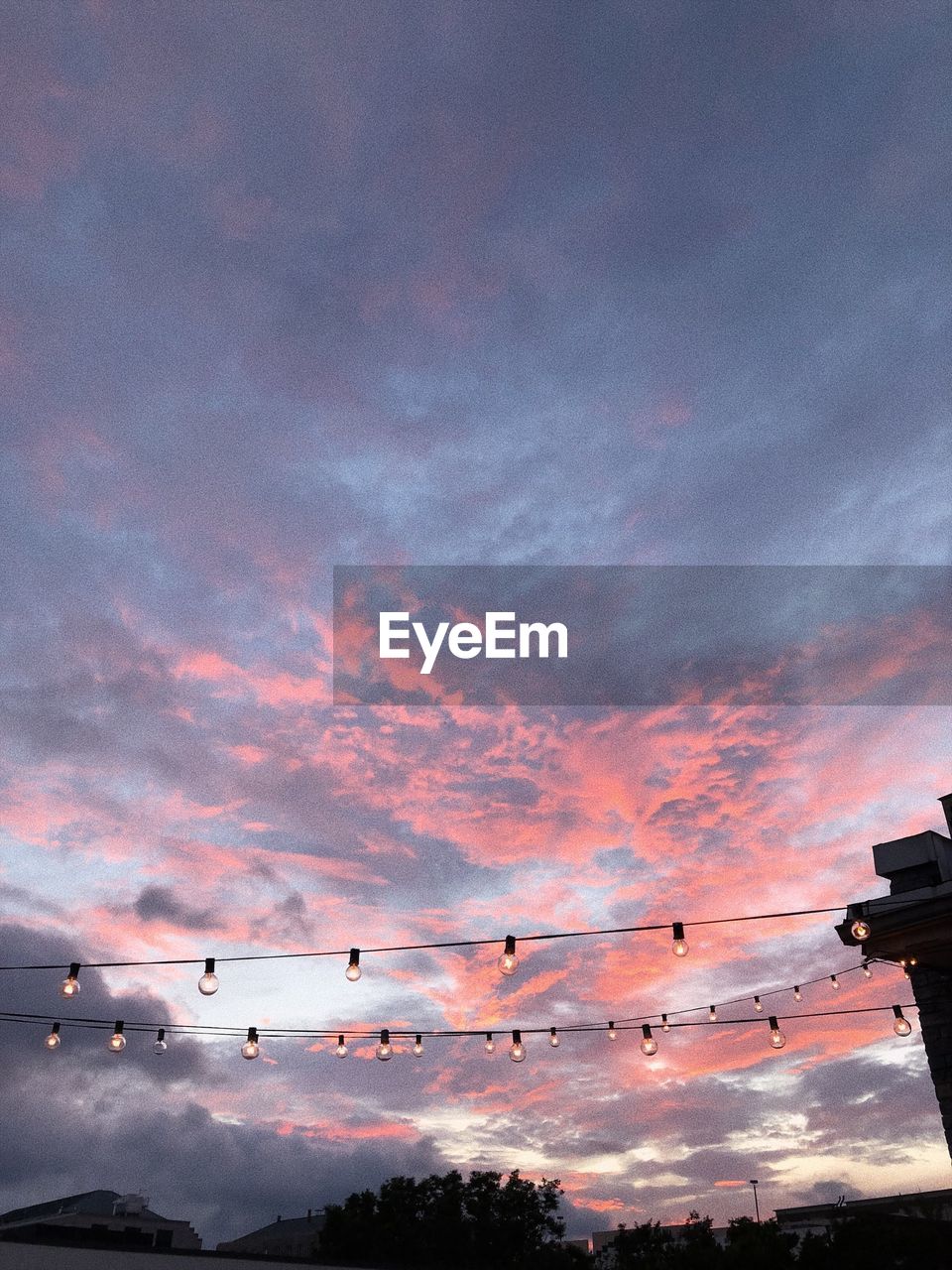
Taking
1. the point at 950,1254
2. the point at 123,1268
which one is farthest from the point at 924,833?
the point at 123,1268

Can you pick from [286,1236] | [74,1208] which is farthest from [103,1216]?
[286,1236]

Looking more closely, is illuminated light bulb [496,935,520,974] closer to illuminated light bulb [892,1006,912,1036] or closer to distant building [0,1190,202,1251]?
illuminated light bulb [892,1006,912,1036]

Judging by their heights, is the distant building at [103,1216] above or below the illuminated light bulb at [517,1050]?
below

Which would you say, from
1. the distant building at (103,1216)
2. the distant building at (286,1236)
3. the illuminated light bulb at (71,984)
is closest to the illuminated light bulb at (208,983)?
the illuminated light bulb at (71,984)

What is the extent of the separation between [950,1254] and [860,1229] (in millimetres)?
2157

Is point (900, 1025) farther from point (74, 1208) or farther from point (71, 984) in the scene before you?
point (74, 1208)

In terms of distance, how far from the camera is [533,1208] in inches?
1793

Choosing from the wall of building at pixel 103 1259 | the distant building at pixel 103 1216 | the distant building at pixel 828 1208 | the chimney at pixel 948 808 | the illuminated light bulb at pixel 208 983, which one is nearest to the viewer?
the illuminated light bulb at pixel 208 983

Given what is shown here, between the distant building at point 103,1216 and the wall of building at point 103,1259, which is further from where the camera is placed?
the distant building at point 103,1216

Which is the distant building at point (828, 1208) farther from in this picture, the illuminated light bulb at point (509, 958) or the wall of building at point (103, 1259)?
the illuminated light bulb at point (509, 958)

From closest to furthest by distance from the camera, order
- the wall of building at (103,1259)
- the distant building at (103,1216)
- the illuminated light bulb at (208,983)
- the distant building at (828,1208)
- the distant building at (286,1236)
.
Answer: the illuminated light bulb at (208,983) → the wall of building at (103,1259) → the distant building at (828,1208) → the distant building at (103,1216) → the distant building at (286,1236)

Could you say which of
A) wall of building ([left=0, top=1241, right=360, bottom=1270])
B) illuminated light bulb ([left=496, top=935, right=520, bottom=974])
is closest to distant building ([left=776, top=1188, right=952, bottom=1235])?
wall of building ([left=0, top=1241, right=360, bottom=1270])

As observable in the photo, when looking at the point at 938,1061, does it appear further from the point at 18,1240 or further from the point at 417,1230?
the point at 417,1230

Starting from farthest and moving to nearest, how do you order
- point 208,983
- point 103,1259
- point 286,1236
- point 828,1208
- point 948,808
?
point 286,1236, point 828,1208, point 103,1259, point 948,808, point 208,983
